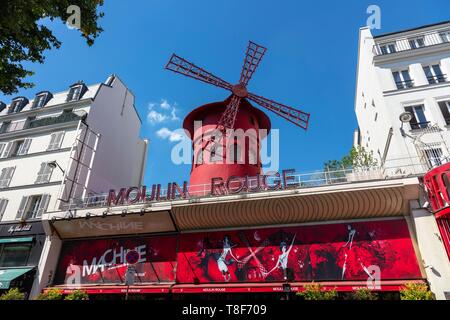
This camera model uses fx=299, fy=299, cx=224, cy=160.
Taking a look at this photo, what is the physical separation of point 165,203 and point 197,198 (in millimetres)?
1690

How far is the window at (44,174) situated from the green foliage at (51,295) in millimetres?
6429

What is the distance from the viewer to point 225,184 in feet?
46.3

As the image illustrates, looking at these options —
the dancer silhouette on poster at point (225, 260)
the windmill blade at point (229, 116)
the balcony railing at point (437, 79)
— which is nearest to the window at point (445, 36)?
the balcony railing at point (437, 79)

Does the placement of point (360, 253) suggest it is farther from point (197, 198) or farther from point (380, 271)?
point (197, 198)

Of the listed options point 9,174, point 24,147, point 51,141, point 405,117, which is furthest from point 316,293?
point 24,147

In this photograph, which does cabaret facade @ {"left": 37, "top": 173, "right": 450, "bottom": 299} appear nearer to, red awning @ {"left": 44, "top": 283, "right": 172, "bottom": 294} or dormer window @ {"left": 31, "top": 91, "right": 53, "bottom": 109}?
red awning @ {"left": 44, "top": 283, "right": 172, "bottom": 294}

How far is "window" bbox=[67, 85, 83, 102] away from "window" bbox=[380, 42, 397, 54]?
62.4 ft

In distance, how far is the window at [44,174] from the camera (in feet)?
57.5

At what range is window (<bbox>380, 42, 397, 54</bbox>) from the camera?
52.1ft

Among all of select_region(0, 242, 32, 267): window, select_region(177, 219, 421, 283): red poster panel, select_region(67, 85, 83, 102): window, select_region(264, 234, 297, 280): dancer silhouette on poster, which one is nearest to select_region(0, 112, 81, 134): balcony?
select_region(67, 85, 83, 102): window

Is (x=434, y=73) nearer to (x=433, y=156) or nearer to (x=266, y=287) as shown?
(x=433, y=156)

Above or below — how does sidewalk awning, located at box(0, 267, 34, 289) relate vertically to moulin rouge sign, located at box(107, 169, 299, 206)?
below

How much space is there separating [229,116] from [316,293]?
1046 centimetres

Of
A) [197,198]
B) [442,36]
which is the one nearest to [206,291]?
[197,198]
